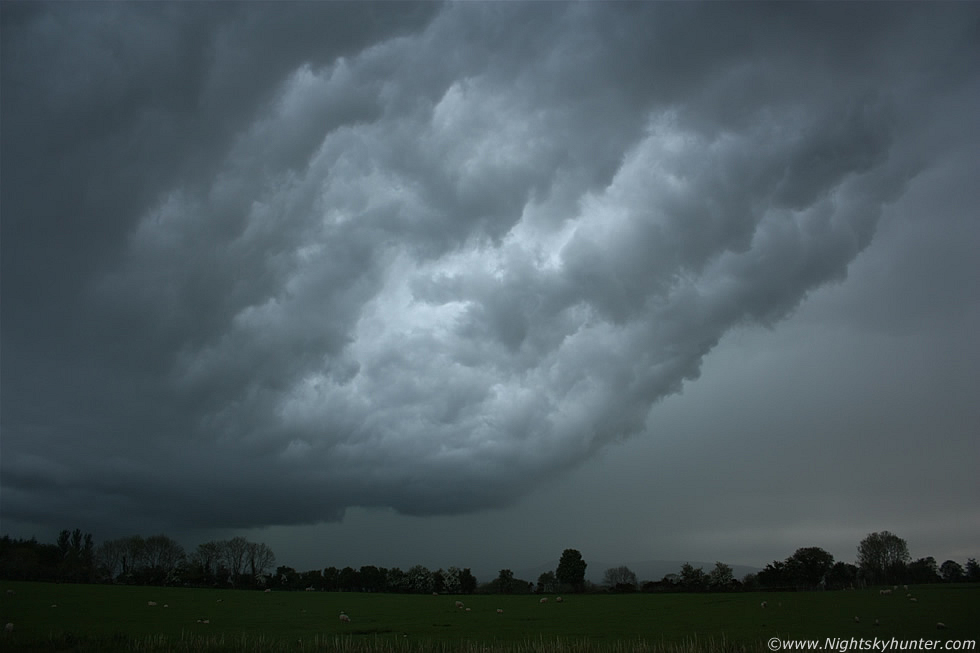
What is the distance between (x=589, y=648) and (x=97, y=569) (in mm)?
129915

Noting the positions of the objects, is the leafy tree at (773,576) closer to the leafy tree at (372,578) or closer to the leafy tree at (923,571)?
the leafy tree at (923,571)

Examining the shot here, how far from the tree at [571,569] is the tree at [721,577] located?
85.4ft

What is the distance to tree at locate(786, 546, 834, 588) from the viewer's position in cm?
10862

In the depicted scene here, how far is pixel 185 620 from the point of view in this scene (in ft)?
165

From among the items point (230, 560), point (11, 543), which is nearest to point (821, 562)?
point (230, 560)

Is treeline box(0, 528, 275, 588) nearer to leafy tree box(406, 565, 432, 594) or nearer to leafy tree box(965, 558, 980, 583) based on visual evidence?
leafy tree box(406, 565, 432, 594)

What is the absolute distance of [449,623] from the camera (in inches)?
1966

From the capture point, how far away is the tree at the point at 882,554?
4978 inches

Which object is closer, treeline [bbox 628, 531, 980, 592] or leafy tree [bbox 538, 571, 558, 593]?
treeline [bbox 628, 531, 980, 592]

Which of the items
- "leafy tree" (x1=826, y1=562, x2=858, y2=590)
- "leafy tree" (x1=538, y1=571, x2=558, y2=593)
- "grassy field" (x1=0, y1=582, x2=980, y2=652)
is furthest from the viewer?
"leafy tree" (x1=538, y1=571, x2=558, y2=593)

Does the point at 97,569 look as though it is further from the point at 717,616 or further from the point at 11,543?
the point at 717,616

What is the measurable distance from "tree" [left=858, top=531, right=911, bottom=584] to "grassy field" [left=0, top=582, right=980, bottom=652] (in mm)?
84039

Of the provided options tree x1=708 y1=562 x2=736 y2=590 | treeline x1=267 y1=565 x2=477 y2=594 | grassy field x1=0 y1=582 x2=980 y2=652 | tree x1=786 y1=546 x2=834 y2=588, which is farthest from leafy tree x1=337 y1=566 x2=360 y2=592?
tree x1=786 y1=546 x2=834 y2=588

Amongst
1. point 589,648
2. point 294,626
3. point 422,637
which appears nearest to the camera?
point 589,648
